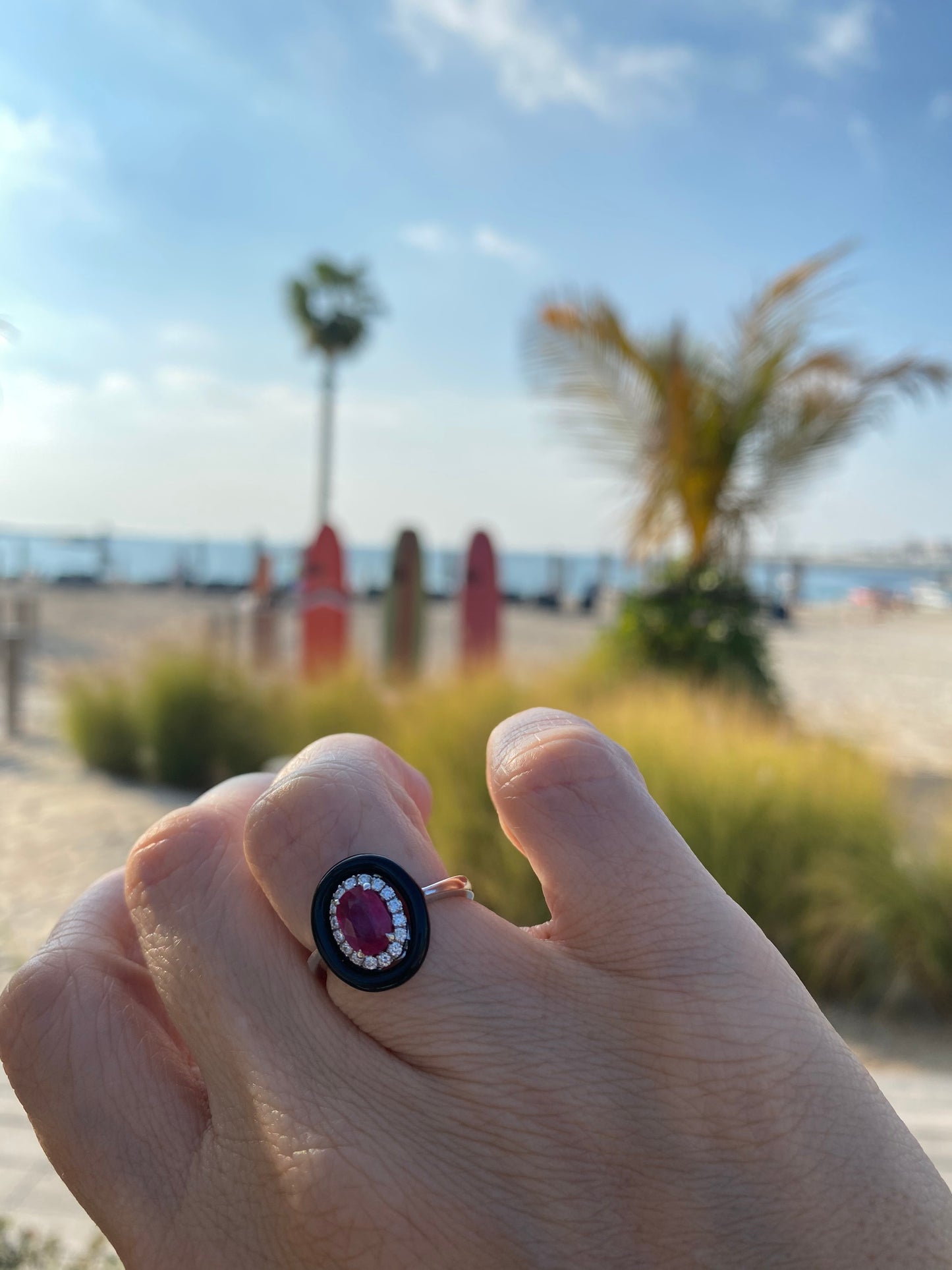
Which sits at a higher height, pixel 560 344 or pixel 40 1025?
pixel 560 344

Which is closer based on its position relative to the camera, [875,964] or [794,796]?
[875,964]

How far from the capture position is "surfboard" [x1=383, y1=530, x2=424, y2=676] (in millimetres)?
9586

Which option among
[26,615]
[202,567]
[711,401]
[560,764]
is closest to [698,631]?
[711,401]

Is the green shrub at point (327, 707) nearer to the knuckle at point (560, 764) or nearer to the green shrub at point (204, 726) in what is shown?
the green shrub at point (204, 726)

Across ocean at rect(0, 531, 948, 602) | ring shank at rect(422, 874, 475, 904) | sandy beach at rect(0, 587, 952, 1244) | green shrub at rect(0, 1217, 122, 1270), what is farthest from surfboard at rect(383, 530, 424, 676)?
ocean at rect(0, 531, 948, 602)

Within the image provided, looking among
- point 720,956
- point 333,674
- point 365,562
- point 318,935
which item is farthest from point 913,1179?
point 365,562

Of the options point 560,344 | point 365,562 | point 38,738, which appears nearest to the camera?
point 38,738

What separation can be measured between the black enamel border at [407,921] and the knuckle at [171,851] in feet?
0.39

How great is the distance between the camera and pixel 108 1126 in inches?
25.2

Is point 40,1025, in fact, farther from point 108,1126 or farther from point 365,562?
point 365,562

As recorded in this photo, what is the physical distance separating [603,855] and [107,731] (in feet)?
23.8

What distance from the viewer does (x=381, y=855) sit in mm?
628

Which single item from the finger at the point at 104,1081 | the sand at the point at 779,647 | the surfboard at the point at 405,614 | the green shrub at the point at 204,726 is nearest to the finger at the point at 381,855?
the finger at the point at 104,1081

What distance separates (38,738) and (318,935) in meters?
8.72
